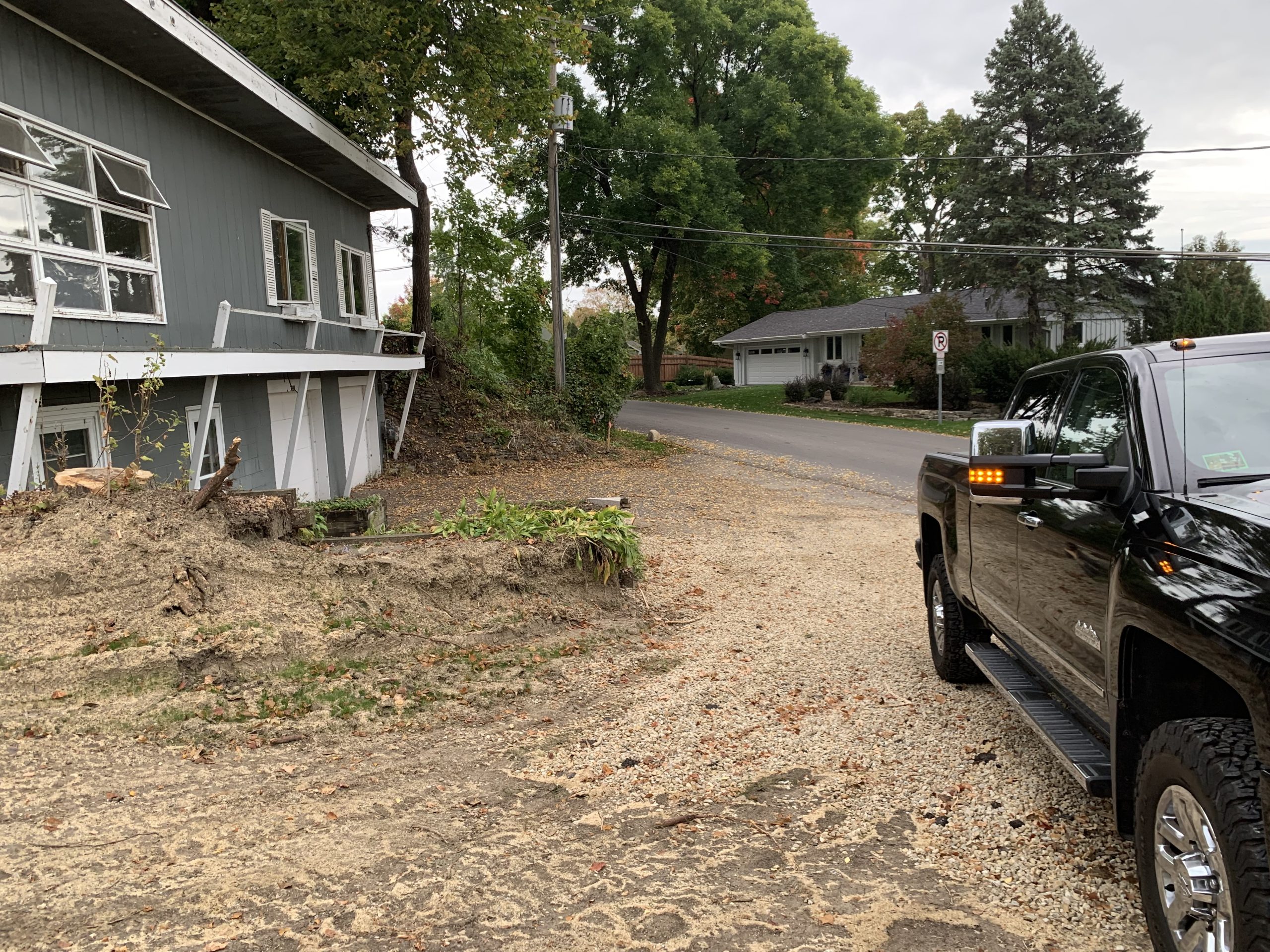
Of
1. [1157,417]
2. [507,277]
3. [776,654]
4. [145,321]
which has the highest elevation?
[507,277]

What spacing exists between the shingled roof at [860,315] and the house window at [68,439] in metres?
29.1

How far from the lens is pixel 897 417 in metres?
30.9

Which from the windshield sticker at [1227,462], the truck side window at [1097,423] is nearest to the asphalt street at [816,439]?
the truck side window at [1097,423]

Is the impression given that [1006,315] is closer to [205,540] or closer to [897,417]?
[897,417]

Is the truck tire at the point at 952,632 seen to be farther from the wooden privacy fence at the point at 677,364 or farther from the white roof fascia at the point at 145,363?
the wooden privacy fence at the point at 677,364

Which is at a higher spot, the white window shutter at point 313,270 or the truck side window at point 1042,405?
the white window shutter at point 313,270

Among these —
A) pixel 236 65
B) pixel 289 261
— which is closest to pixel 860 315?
pixel 289 261

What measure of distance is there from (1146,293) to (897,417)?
9748 millimetres

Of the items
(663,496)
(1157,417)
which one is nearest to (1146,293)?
(663,496)

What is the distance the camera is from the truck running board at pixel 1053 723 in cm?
337

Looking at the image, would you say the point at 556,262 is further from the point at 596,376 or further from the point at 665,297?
the point at 665,297

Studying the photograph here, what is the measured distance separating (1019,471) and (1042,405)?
150 centimetres

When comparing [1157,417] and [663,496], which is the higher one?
[1157,417]

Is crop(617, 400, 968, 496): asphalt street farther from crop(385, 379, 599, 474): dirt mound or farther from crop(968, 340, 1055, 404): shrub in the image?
crop(385, 379, 599, 474): dirt mound
